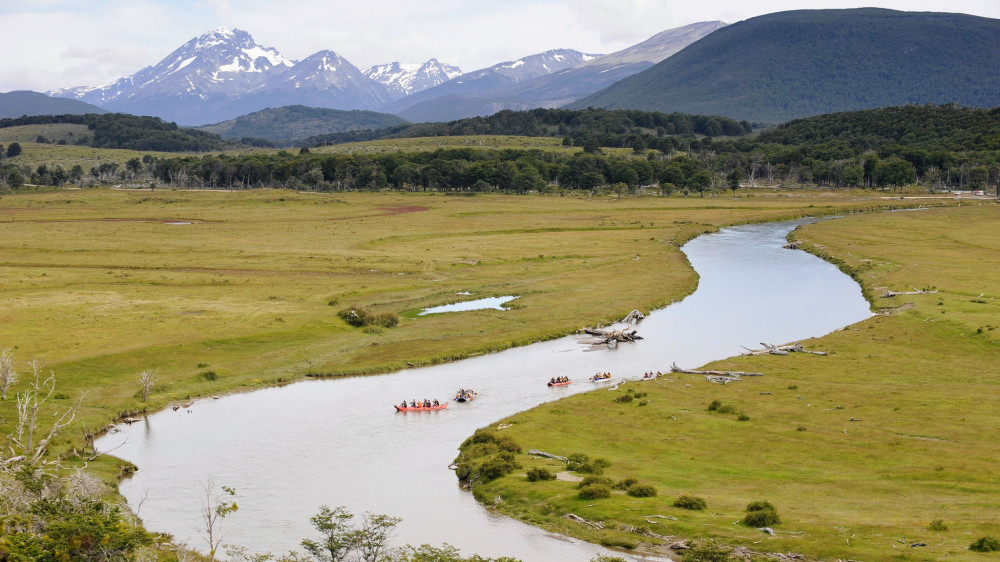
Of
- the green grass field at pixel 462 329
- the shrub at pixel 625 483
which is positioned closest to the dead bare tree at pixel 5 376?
the green grass field at pixel 462 329

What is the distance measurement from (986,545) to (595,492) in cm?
1623

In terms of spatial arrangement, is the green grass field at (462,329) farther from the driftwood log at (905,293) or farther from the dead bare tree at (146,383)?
the driftwood log at (905,293)

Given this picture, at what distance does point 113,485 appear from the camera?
4366 centimetres

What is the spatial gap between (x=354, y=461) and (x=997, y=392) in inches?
1600

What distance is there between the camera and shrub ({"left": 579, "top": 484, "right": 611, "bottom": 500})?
40.4 metres

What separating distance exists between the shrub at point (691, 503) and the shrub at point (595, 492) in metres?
3.34

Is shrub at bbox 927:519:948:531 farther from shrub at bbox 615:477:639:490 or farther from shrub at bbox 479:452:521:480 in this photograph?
shrub at bbox 479:452:521:480

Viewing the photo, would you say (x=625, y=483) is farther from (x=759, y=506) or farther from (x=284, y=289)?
(x=284, y=289)

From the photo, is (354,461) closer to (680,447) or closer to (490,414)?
(490,414)

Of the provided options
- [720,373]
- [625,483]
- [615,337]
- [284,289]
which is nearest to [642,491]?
[625,483]

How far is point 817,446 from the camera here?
46188 millimetres

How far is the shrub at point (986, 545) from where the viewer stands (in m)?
31.2

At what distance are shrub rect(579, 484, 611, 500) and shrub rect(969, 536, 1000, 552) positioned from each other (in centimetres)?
1531

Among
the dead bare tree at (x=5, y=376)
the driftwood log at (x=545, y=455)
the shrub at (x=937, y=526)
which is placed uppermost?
the dead bare tree at (x=5, y=376)
